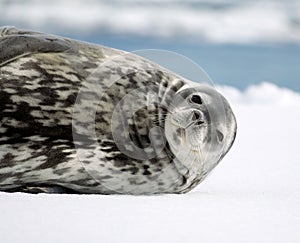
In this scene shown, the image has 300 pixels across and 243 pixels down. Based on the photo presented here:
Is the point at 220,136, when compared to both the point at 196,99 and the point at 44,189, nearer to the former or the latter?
the point at 196,99

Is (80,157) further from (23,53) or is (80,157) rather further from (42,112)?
(23,53)

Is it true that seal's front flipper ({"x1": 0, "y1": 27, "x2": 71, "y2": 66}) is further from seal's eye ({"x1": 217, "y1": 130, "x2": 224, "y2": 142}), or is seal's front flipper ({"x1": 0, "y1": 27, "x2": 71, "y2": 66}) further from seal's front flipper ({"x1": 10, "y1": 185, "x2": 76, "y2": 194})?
seal's eye ({"x1": 217, "y1": 130, "x2": 224, "y2": 142})

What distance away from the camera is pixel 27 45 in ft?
14.9

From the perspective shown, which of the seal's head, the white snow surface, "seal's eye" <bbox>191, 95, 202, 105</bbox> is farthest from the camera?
"seal's eye" <bbox>191, 95, 202, 105</bbox>

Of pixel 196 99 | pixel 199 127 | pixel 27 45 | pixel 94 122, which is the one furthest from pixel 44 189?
pixel 196 99

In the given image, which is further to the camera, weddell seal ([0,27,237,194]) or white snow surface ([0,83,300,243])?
weddell seal ([0,27,237,194])

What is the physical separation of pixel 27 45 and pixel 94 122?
0.68 meters

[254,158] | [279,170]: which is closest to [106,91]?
[279,170]

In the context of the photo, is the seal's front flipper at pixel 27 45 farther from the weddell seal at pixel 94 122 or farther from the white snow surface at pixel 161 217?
the white snow surface at pixel 161 217

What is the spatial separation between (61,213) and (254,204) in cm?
129

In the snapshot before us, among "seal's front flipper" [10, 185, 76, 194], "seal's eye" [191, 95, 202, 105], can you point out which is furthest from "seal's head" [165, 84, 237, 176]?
"seal's front flipper" [10, 185, 76, 194]

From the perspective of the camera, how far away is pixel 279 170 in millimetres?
6312

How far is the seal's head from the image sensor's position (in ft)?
15.0

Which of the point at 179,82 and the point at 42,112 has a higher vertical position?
the point at 179,82
